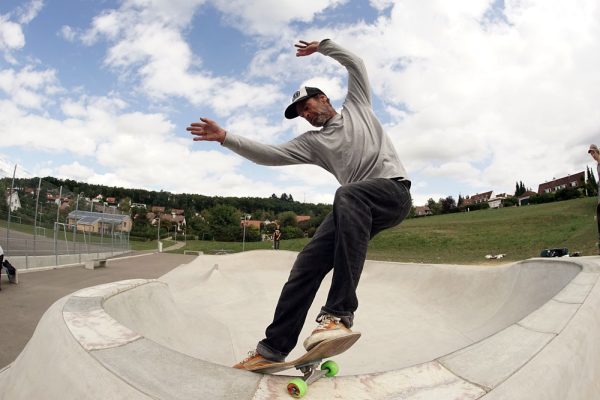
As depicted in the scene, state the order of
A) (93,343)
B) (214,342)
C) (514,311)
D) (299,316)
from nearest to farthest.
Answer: (93,343)
(299,316)
(214,342)
(514,311)

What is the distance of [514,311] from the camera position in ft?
17.0

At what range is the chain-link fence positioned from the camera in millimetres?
10609

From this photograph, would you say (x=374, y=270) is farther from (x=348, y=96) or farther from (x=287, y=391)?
(x=287, y=391)

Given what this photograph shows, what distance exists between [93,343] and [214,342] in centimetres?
299

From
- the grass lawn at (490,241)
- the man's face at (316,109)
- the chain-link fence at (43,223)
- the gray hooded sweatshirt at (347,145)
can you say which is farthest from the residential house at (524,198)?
the man's face at (316,109)

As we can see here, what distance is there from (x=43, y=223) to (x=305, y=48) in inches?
515

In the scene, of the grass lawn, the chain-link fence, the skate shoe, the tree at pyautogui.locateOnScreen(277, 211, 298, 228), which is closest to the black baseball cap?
the skate shoe

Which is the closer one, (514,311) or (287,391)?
(287,391)

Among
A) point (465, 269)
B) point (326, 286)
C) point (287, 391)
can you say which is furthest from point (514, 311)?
point (326, 286)

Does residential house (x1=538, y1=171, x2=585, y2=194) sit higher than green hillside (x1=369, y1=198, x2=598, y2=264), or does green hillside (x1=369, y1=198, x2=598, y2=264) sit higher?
residential house (x1=538, y1=171, x2=585, y2=194)

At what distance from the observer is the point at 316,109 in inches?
101

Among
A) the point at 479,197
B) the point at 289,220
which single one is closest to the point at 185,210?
the point at 289,220

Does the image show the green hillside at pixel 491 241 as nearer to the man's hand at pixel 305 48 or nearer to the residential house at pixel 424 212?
the man's hand at pixel 305 48

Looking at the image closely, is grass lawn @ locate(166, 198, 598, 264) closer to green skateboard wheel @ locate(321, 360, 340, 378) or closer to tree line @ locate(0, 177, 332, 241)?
tree line @ locate(0, 177, 332, 241)
